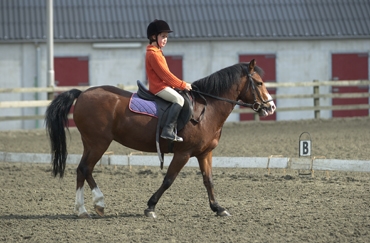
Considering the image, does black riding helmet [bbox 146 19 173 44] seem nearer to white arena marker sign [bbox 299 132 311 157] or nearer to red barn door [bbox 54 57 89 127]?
white arena marker sign [bbox 299 132 311 157]

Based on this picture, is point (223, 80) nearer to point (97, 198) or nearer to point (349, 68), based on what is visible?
point (97, 198)

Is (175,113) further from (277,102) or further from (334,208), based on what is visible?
(277,102)

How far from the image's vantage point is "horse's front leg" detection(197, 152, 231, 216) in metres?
8.46

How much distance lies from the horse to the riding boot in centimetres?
17

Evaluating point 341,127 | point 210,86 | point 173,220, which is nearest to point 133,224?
point 173,220

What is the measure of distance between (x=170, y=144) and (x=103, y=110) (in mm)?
864

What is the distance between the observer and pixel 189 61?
78.3 feet

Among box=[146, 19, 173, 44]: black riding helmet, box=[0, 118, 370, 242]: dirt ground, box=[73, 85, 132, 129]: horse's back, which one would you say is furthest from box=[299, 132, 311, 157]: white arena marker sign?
box=[146, 19, 173, 44]: black riding helmet

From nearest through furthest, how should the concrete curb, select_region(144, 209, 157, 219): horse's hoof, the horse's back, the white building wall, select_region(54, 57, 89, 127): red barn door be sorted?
1. select_region(144, 209, 157, 219): horse's hoof
2. the horse's back
3. the concrete curb
4. the white building wall
5. select_region(54, 57, 89, 127): red barn door

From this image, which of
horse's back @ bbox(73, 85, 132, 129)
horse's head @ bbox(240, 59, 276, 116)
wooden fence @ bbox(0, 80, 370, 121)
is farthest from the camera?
wooden fence @ bbox(0, 80, 370, 121)

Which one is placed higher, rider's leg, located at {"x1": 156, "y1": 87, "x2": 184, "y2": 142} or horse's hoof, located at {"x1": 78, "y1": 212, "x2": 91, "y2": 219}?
rider's leg, located at {"x1": 156, "y1": 87, "x2": 184, "y2": 142}

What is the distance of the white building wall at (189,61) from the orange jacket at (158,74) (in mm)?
14396

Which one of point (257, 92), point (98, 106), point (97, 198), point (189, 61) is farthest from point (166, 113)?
point (189, 61)

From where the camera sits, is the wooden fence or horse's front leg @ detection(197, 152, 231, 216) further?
the wooden fence
